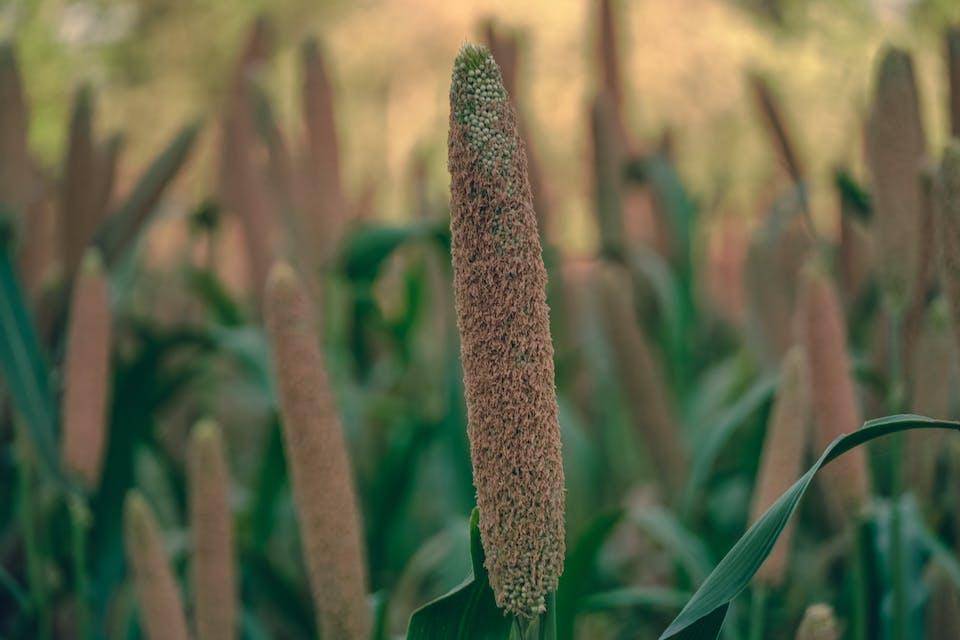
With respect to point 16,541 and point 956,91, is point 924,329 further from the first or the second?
point 16,541

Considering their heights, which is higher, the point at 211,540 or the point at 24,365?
the point at 24,365

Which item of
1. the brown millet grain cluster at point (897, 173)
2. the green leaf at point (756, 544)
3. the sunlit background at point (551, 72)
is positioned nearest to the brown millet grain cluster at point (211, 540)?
the green leaf at point (756, 544)

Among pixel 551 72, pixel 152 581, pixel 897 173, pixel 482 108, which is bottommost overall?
pixel 551 72

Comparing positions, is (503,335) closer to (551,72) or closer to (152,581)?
(152,581)

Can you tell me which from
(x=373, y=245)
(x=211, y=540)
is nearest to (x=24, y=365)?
Answer: (x=211, y=540)

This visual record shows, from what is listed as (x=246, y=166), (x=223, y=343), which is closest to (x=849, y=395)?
(x=223, y=343)

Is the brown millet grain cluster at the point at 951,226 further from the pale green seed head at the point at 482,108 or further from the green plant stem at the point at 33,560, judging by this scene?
the green plant stem at the point at 33,560
